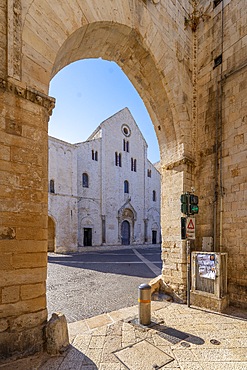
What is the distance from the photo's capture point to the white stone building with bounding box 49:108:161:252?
63.9 feet

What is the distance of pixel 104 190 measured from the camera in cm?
2355

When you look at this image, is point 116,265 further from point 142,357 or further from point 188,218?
point 142,357

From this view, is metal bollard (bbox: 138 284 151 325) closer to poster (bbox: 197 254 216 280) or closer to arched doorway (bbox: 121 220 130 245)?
poster (bbox: 197 254 216 280)

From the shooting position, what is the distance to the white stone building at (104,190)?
19.5 metres

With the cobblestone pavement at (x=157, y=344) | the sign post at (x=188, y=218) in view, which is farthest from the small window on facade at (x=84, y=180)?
the cobblestone pavement at (x=157, y=344)

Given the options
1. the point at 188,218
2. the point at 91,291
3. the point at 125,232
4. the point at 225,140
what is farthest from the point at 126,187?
the point at 188,218

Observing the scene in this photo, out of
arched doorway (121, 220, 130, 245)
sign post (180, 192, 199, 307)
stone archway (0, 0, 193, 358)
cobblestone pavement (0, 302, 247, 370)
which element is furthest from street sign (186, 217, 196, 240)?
arched doorway (121, 220, 130, 245)

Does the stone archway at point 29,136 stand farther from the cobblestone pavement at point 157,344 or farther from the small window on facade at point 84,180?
the small window on facade at point 84,180

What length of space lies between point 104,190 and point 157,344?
66.5ft

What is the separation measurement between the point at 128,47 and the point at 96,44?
0.92 m

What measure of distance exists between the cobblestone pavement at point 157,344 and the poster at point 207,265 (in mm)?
800

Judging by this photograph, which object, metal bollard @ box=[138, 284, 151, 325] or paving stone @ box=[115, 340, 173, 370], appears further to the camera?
metal bollard @ box=[138, 284, 151, 325]

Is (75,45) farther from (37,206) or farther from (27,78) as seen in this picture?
(37,206)

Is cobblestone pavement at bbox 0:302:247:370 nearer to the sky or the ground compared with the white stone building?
nearer to the ground
